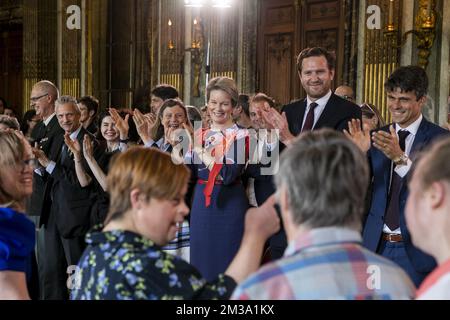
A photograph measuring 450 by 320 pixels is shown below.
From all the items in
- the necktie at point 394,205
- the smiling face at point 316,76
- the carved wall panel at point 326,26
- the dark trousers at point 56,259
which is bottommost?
the dark trousers at point 56,259

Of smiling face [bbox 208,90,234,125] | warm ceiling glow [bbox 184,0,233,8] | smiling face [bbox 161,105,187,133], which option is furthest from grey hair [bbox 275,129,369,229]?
warm ceiling glow [bbox 184,0,233,8]

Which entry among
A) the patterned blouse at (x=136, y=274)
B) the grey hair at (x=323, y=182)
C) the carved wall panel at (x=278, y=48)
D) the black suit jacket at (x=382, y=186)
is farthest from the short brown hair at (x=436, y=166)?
the carved wall panel at (x=278, y=48)

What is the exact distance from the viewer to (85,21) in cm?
1275

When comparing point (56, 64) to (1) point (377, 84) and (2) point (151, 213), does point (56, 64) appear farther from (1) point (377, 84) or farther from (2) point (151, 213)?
(2) point (151, 213)

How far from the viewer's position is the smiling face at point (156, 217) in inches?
99.9

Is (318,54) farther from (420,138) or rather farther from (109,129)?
(109,129)

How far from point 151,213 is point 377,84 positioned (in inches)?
269

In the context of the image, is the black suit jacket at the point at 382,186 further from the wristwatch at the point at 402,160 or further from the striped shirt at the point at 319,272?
the striped shirt at the point at 319,272

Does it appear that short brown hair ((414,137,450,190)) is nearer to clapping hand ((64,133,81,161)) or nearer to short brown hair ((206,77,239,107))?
short brown hair ((206,77,239,107))

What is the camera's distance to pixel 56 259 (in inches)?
263

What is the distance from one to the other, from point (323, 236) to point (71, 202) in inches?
183

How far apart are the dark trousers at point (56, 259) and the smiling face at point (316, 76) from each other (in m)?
2.53

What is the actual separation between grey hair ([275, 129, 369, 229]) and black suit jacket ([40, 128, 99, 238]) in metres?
4.51

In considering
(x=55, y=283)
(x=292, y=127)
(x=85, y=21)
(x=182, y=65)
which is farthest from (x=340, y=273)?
(x=85, y=21)
